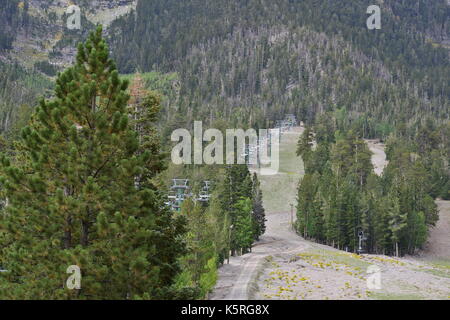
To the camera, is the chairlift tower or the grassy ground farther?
the grassy ground

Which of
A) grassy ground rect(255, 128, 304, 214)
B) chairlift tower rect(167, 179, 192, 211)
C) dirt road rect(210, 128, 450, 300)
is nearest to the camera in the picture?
dirt road rect(210, 128, 450, 300)

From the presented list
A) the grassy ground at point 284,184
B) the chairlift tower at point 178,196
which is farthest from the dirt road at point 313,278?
the grassy ground at point 284,184

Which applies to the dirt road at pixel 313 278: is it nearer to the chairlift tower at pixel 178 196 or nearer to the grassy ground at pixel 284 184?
the chairlift tower at pixel 178 196

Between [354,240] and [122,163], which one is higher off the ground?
[122,163]

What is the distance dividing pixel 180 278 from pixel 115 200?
36.9 feet

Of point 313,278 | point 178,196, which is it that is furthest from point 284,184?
point 313,278

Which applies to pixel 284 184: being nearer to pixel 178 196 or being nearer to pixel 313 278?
pixel 178 196

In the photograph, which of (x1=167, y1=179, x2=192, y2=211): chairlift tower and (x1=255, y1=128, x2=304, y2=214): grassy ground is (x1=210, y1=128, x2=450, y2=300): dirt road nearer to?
(x1=167, y1=179, x2=192, y2=211): chairlift tower

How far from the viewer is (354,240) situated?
73562mm

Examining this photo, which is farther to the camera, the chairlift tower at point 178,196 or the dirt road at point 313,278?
the chairlift tower at point 178,196

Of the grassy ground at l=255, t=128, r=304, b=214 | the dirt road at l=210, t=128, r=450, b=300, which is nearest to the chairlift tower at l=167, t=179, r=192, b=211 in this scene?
the dirt road at l=210, t=128, r=450, b=300

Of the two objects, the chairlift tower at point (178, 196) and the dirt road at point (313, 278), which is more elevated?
the chairlift tower at point (178, 196)
